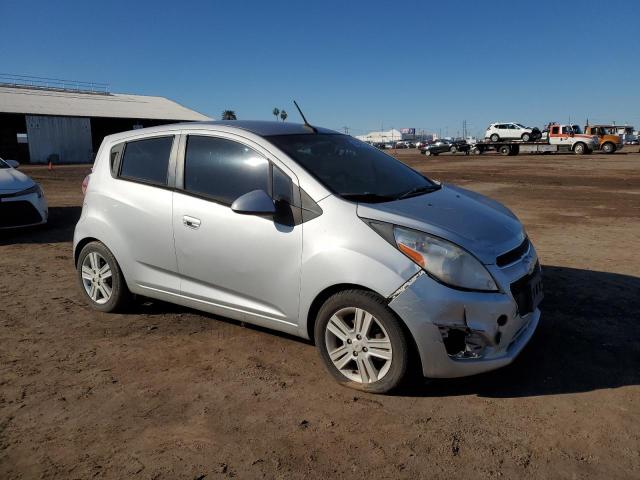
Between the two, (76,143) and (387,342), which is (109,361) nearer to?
(387,342)

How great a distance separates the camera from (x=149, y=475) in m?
2.50

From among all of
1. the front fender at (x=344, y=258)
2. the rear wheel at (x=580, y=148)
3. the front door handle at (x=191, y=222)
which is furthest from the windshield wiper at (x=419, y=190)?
the rear wheel at (x=580, y=148)

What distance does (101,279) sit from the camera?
4.66 metres

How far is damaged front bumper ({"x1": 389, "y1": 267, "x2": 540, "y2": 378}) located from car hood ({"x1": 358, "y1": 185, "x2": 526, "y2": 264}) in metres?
0.29

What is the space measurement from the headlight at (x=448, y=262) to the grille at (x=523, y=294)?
0.68 feet

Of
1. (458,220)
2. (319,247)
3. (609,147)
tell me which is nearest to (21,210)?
(319,247)

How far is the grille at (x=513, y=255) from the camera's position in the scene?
3154mm

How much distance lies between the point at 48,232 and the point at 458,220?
794 cm

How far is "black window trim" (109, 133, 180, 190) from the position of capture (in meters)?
4.12

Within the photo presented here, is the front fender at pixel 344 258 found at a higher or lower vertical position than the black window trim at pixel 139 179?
lower

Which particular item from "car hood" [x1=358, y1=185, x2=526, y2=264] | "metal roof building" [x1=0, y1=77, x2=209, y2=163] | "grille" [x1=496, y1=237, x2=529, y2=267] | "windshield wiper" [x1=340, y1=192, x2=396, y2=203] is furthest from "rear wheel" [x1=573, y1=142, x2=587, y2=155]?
"windshield wiper" [x1=340, y1=192, x2=396, y2=203]

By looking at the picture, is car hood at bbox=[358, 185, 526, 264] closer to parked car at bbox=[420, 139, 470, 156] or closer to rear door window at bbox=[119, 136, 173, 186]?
rear door window at bbox=[119, 136, 173, 186]

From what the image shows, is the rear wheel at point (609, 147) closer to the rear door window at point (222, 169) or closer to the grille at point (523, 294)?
the grille at point (523, 294)

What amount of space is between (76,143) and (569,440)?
138 ft
